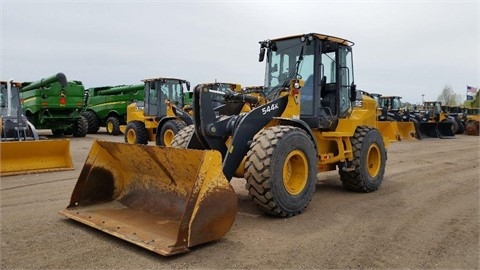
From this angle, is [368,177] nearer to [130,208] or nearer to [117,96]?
[130,208]

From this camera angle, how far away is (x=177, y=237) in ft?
12.3

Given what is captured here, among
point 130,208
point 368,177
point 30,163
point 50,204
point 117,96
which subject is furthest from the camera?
point 117,96

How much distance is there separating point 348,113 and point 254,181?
2947 millimetres

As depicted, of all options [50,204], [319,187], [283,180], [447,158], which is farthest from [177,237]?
[447,158]

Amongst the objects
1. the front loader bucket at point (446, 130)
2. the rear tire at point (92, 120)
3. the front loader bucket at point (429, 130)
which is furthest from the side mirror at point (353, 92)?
the rear tire at point (92, 120)

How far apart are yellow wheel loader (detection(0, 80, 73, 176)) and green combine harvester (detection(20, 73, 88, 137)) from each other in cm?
660

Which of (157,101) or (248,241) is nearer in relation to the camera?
(248,241)

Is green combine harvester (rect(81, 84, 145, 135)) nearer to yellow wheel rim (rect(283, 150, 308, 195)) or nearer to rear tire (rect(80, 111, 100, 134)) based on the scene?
rear tire (rect(80, 111, 100, 134))

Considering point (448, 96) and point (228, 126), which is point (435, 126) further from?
point (448, 96)

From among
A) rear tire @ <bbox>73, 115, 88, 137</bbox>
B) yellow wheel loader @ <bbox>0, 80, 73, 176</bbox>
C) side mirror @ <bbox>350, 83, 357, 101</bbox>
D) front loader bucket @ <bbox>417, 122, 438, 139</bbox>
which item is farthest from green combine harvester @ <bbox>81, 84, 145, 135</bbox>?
side mirror @ <bbox>350, 83, 357, 101</bbox>

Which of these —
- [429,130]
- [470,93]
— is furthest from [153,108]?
[470,93]

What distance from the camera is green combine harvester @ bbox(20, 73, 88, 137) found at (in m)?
17.1

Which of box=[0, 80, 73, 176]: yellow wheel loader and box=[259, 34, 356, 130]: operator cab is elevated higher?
box=[259, 34, 356, 130]: operator cab

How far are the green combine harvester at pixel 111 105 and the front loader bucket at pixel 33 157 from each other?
12.2 m
